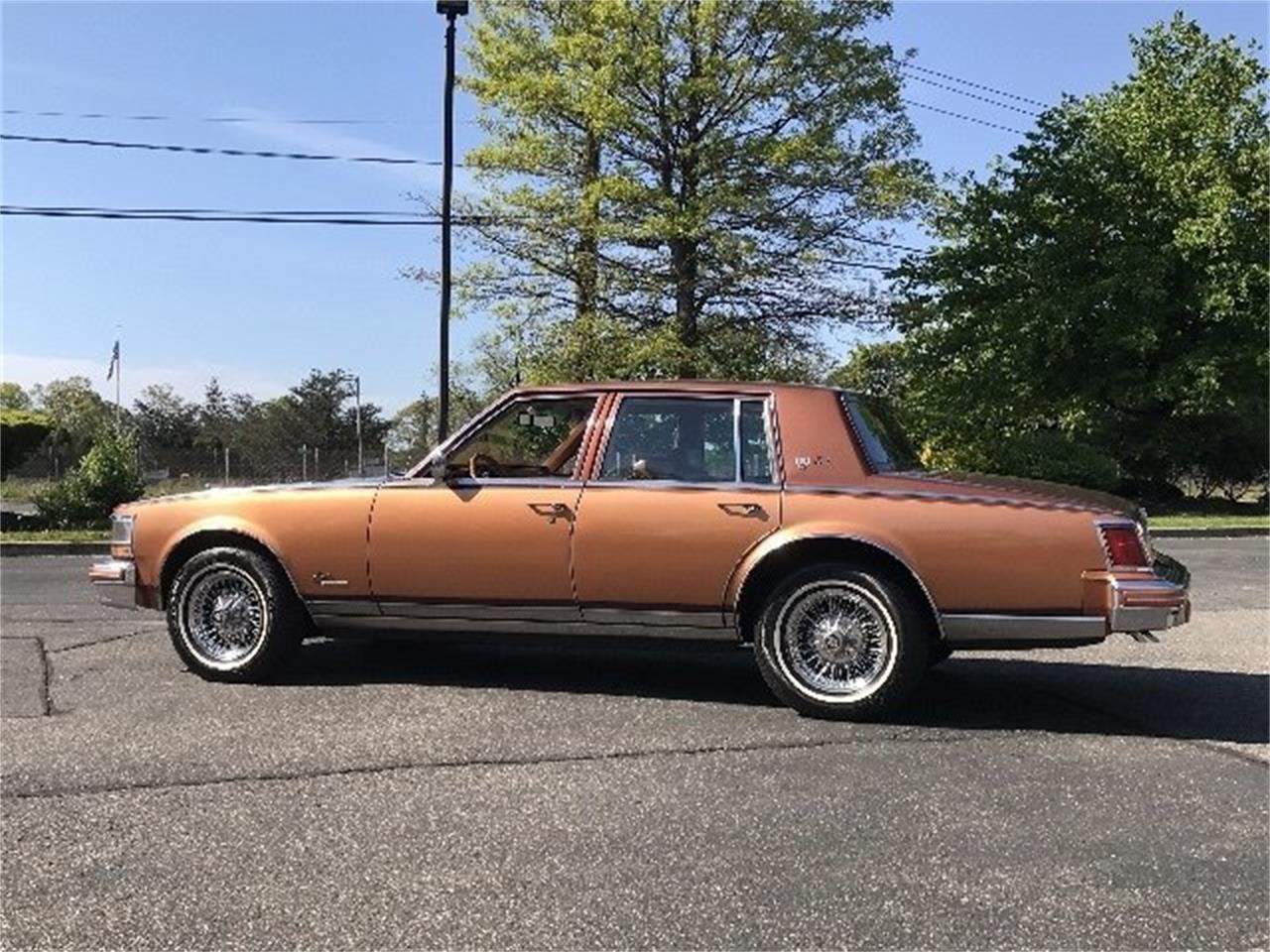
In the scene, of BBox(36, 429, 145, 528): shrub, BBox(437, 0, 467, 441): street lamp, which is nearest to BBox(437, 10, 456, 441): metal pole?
BBox(437, 0, 467, 441): street lamp

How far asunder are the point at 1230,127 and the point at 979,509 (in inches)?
1071

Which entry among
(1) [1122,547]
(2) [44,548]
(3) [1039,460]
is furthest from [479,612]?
(3) [1039,460]

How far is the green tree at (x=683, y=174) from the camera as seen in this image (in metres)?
22.6

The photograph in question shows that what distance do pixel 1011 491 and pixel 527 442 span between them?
2.40 m

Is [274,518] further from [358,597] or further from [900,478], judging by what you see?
[900,478]

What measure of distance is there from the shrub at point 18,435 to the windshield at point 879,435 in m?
25.4

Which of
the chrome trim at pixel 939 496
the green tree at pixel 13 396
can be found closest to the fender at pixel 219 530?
the chrome trim at pixel 939 496

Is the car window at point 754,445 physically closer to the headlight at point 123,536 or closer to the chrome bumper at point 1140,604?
the chrome bumper at point 1140,604

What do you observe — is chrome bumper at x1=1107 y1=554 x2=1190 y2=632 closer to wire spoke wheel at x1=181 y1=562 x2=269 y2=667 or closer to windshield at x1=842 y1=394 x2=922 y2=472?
windshield at x1=842 y1=394 x2=922 y2=472

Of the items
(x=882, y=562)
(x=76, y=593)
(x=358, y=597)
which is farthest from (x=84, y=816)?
(x=76, y=593)

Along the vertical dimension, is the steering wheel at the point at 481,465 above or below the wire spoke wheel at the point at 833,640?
above

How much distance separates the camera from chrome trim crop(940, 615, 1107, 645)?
5.25m

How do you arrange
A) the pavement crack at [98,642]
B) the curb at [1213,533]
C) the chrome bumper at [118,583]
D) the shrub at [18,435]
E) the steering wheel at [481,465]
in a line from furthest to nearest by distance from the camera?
the shrub at [18,435] < the curb at [1213,533] < the pavement crack at [98,642] < the chrome bumper at [118,583] < the steering wheel at [481,465]

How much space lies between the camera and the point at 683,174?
77.4 feet
